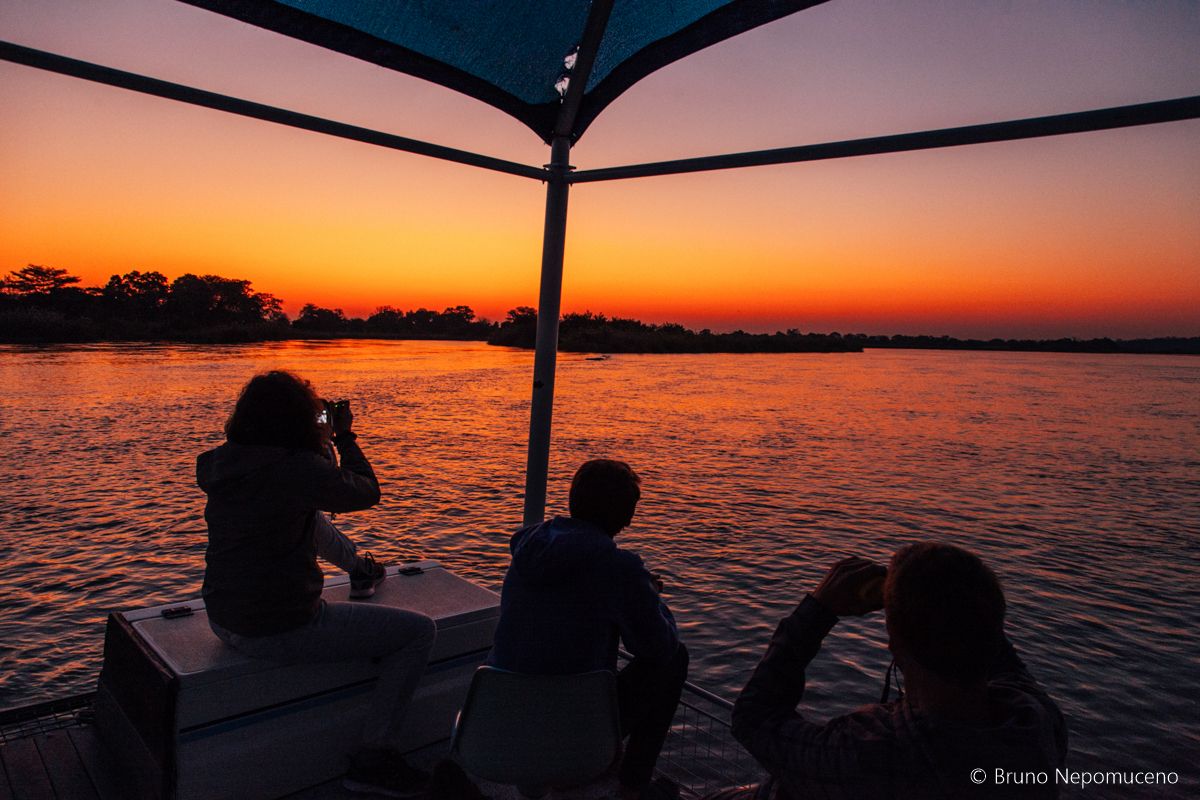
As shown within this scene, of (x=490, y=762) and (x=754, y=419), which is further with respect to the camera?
(x=754, y=419)

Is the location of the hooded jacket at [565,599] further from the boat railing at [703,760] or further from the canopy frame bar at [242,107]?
the canopy frame bar at [242,107]

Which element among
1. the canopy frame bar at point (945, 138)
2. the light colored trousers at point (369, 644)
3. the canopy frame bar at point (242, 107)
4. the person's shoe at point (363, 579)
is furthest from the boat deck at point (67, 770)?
the canopy frame bar at point (945, 138)

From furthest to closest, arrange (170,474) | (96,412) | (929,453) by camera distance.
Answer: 1. (96,412)
2. (929,453)
3. (170,474)

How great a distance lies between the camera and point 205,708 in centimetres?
250

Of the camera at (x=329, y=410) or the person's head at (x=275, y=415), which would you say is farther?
the camera at (x=329, y=410)

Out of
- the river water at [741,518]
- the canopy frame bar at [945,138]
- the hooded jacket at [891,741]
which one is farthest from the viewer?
the river water at [741,518]


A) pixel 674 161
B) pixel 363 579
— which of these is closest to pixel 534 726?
pixel 363 579

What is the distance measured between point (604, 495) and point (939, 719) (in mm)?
1219

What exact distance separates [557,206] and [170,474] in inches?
568

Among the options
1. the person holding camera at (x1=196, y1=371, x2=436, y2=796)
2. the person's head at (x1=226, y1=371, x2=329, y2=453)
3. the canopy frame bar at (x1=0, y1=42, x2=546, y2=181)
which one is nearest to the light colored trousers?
the person holding camera at (x1=196, y1=371, x2=436, y2=796)

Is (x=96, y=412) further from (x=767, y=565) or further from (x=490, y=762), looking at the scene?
(x=490, y=762)

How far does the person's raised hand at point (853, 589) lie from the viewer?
157cm

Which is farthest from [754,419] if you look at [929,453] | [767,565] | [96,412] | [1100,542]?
[96,412]

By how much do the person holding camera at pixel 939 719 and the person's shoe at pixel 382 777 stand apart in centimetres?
184
